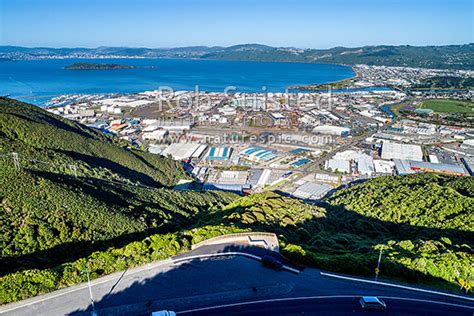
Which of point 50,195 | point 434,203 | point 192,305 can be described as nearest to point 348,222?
point 434,203

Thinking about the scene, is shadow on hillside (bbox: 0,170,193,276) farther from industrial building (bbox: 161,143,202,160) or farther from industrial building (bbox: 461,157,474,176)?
industrial building (bbox: 461,157,474,176)

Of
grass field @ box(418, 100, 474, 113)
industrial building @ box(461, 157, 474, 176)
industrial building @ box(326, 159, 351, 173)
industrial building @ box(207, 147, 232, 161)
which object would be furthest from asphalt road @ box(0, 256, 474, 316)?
grass field @ box(418, 100, 474, 113)

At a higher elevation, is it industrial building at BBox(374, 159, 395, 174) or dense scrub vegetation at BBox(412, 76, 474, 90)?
dense scrub vegetation at BBox(412, 76, 474, 90)

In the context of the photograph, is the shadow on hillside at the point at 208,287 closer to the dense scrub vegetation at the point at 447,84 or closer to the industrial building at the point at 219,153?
the industrial building at the point at 219,153

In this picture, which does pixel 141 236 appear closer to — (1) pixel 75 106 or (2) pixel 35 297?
(2) pixel 35 297

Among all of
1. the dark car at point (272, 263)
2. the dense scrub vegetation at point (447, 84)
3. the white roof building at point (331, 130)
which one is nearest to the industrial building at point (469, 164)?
the white roof building at point (331, 130)
